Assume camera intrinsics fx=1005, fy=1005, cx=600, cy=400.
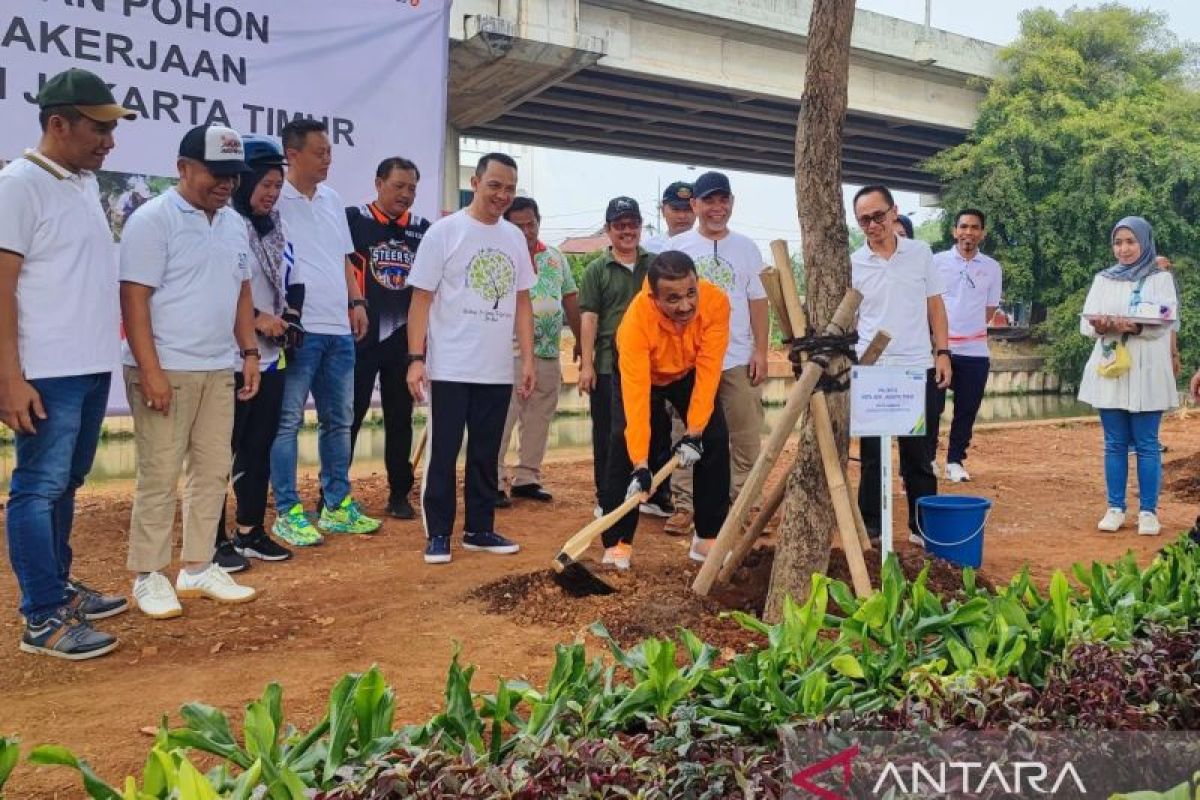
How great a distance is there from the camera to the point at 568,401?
14.1m

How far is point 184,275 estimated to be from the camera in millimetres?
3717

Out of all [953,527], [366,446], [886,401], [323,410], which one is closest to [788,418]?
[886,401]

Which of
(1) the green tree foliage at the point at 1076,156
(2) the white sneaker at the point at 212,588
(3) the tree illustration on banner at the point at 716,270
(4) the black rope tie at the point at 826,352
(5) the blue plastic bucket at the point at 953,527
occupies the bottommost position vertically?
(2) the white sneaker at the point at 212,588

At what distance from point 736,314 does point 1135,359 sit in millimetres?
2071

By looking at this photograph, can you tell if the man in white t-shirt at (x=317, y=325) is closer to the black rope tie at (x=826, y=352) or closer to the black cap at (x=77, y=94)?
the black cap at (x=77, y=94)

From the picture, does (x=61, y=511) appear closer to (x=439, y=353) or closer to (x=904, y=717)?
(x=439, y=353)

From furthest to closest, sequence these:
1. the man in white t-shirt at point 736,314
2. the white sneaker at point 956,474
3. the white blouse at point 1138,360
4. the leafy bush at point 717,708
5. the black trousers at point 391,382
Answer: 1. the white sneaker at point 956,474
2. the black trousers at point 391,382
3. the man in white t-shirt at point 736,314
4. the white blouse at point 1138,360
5. the leafy bush at point 717,708

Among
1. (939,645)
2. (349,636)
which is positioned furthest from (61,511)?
(939,645)

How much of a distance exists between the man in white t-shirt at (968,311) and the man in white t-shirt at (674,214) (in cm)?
191

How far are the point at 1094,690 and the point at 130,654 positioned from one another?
288 cm

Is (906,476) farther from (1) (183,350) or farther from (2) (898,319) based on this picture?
(1) (183,350)

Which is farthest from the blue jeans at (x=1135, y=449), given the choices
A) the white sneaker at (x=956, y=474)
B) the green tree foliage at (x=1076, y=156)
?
the green tree foliage at (x=1076, y=156)

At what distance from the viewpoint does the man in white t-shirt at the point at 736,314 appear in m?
5.31

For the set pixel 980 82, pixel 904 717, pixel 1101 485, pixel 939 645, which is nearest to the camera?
pixel 904 717
